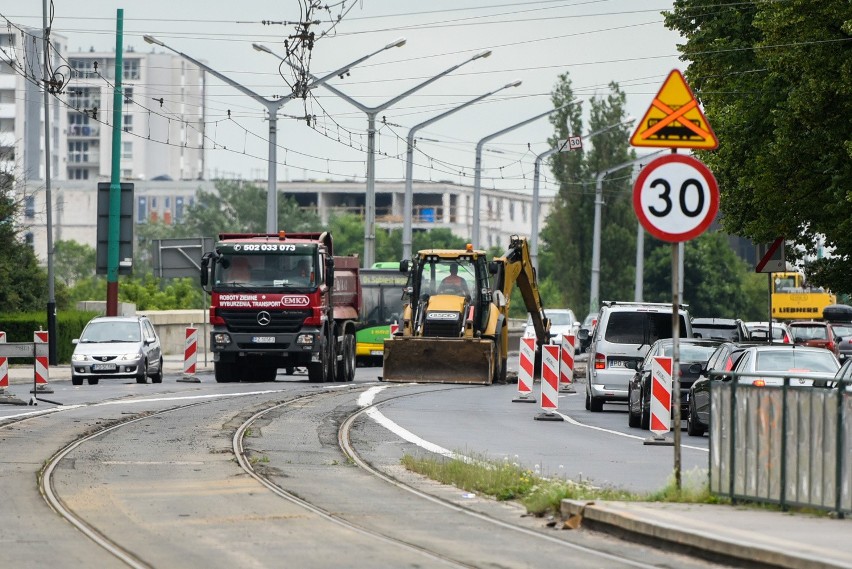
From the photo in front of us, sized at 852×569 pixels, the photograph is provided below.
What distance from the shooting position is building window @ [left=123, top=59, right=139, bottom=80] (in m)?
184

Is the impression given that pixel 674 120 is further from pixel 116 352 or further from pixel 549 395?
pixel 116 352

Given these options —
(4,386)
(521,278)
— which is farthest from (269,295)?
(4,386)

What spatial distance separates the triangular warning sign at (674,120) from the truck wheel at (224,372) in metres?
26.8

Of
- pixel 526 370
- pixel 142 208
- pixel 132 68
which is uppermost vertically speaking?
pixel 132 68

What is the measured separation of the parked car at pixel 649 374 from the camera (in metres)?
25.1

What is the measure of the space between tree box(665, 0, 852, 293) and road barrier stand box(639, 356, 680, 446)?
982cm

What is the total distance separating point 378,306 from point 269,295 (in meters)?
17.0

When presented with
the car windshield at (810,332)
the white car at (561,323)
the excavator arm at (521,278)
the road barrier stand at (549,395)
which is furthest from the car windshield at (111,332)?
the white car at (561,323)

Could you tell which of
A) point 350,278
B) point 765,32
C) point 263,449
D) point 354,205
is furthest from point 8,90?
point 263,449

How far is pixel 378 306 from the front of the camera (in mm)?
54594

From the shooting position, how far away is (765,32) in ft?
114

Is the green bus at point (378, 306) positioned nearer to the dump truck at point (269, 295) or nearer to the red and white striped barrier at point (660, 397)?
the dump truck at point (269, 295)

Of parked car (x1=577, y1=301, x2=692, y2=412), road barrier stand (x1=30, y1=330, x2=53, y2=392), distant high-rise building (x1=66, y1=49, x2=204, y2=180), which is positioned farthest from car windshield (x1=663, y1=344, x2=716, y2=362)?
distant high-rise building (x1=66, y1=49, x2=204, y2=180)

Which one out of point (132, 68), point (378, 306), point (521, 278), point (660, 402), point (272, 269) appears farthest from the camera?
point (132, 68)
